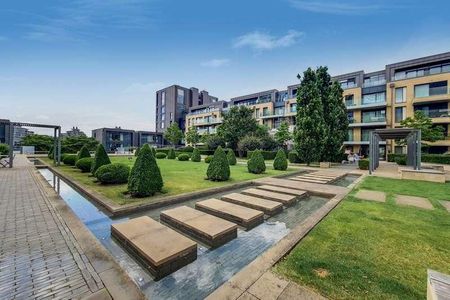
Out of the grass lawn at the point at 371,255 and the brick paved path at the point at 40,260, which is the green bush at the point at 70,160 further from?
the grass lawn at the point at 371,255

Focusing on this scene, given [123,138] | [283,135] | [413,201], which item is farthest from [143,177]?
[123,138]

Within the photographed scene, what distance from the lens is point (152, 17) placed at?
13734 mm

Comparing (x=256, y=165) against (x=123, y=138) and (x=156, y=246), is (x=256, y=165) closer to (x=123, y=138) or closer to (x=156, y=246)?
(x=156, y=246)

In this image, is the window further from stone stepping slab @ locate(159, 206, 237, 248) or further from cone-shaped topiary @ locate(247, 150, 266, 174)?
stone stepping slab @ locate(159, 206, 237, 248)

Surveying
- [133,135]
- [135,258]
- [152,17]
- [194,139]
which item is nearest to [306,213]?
[135,258]

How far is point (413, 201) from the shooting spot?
7906 mm

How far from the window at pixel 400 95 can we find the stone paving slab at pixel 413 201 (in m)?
31.3

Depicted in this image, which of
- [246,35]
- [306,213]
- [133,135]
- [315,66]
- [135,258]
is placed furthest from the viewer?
[133,135]

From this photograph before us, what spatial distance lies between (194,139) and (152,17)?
1603 inches

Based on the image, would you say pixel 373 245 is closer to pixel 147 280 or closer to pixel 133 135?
pixel 147 280

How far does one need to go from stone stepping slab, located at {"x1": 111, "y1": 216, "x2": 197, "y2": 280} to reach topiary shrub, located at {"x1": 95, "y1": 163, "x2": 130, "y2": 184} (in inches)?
227

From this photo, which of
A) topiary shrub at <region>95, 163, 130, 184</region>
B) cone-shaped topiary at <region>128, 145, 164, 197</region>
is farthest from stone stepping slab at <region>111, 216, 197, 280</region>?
topiary shrub at <region>95, 163, 130, 184</region>

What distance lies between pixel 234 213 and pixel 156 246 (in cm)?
270

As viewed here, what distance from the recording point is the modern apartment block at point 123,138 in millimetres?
69125
